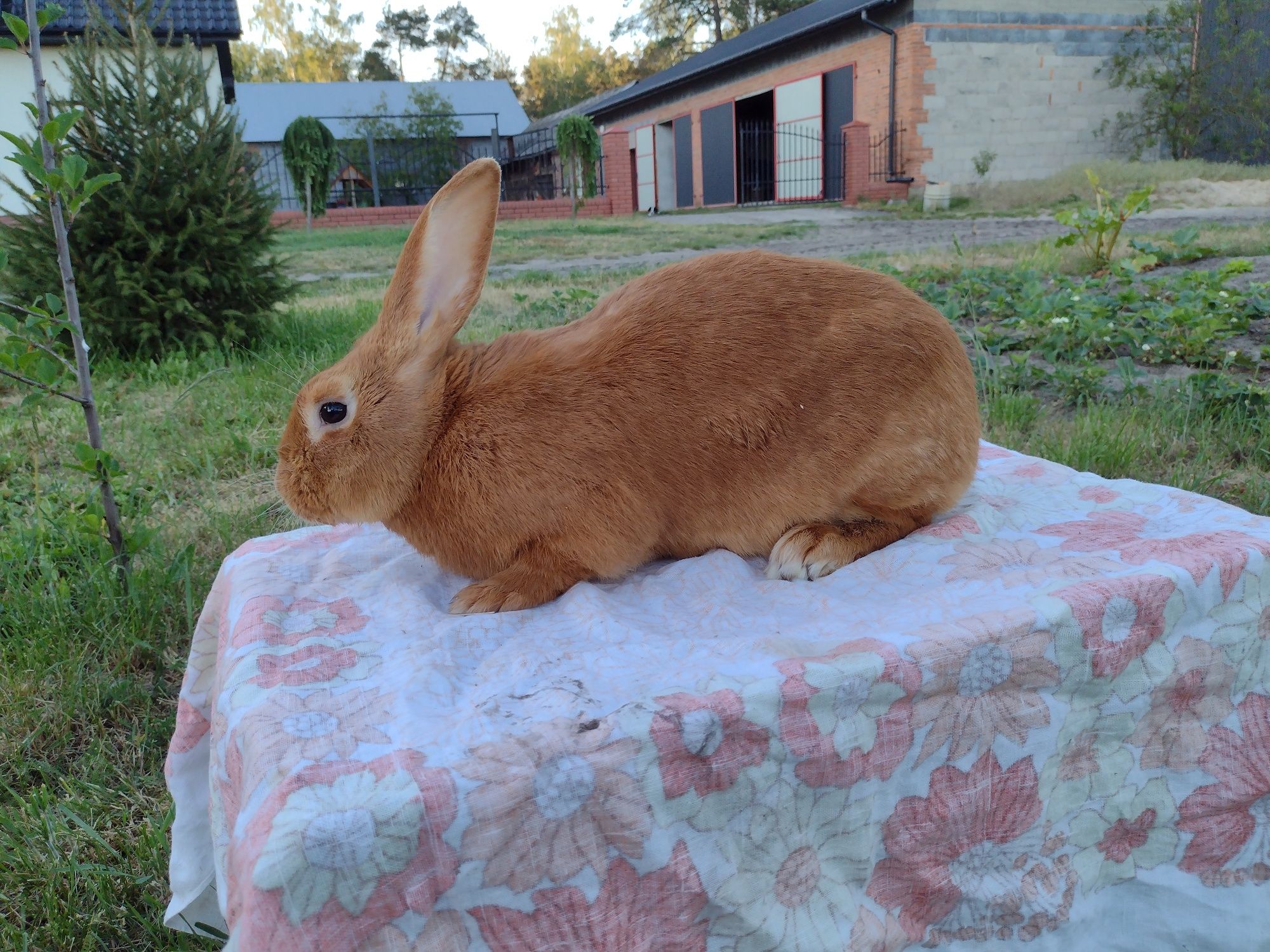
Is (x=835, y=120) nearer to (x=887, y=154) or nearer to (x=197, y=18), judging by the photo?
(x=887, y=154)

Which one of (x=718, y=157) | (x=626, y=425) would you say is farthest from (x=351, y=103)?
(x=626, y=425)

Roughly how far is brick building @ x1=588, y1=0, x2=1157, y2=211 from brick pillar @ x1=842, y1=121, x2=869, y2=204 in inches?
0.8

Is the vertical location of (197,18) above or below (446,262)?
above

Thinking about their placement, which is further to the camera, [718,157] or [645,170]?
[645,170]

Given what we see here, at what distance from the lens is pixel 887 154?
56.7 ft

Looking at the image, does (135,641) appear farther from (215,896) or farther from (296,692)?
(296,692)

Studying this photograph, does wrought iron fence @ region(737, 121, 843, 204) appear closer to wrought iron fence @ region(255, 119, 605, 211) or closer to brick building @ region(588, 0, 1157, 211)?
brick building @ region(588, 0, 1157, 211)

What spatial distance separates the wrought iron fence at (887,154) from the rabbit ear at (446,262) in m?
16.9

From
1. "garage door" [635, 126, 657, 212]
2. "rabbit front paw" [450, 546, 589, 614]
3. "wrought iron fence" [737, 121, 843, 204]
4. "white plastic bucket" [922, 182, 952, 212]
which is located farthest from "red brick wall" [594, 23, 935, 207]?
"rabbit front paw" [450, 546, 589, 614]

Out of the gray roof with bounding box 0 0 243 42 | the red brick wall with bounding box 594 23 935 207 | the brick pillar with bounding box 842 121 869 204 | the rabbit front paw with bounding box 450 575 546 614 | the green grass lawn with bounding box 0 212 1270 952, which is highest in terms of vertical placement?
the gray roof with bounding box 0 0 243 42

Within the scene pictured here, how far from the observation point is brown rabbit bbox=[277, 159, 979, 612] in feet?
4.75

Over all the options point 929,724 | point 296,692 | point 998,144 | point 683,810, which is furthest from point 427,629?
point 998,144

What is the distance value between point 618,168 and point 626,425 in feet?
72.8

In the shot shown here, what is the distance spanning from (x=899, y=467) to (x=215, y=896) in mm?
1259
